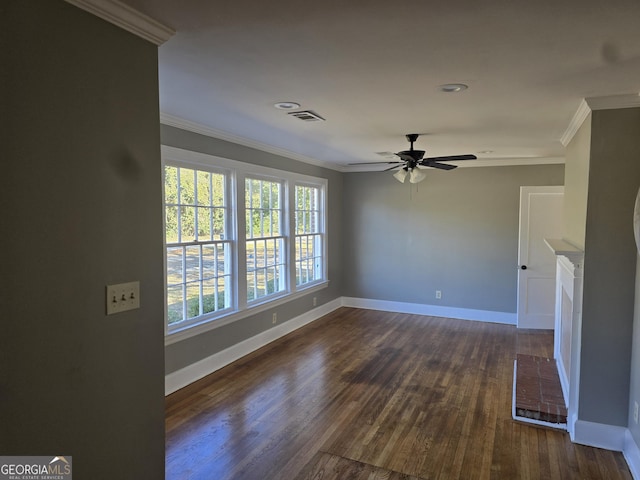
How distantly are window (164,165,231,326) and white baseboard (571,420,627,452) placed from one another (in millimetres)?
3357

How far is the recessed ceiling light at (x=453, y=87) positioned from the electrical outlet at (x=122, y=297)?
2099 mm

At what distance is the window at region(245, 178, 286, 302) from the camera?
485cm

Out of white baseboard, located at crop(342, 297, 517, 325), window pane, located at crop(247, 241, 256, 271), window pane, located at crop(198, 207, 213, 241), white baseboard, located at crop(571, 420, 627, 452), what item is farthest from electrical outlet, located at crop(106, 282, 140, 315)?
white baseboard, located at crop(342, 297, 517, 325)

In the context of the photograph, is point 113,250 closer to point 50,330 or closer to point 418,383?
point 50,330

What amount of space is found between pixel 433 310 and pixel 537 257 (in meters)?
1.76

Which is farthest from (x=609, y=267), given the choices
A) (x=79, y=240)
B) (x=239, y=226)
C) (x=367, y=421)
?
(x=239, y=226)

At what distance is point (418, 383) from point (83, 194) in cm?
348

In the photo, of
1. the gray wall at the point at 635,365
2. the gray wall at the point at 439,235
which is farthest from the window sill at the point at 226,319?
the gray wall at the point at 635,365

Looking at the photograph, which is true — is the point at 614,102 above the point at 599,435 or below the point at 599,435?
above

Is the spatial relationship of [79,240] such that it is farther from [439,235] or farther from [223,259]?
[439,235]

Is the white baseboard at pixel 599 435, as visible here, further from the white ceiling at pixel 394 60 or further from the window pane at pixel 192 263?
the window pane at pixel 192 263

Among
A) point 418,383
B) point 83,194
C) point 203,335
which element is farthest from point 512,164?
point 83,194

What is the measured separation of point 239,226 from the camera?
4.50 meters

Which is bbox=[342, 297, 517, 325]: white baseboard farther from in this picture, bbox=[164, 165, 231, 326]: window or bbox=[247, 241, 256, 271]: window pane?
bbox=[164, 165, 231, 326]: window
